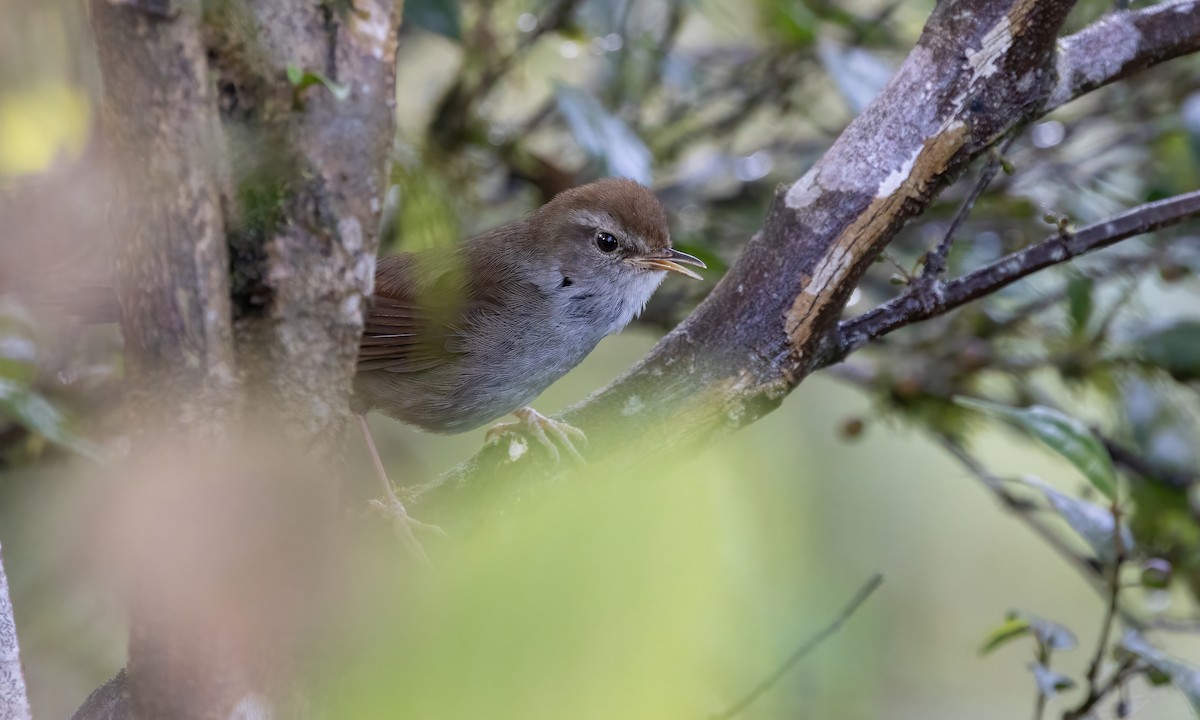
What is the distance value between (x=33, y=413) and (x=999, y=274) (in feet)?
6.97

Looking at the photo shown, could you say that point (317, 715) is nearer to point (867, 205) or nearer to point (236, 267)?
point (236, 267)

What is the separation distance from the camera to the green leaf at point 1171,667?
220 centimetres

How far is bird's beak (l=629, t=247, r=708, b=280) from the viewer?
349 centimetres

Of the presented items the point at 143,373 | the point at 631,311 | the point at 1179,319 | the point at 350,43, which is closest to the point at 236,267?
the point at 143,373

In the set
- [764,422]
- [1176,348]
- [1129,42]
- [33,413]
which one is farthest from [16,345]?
[1176,348]

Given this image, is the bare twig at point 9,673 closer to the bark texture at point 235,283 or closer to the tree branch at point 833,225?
the bark texture at point 235,283

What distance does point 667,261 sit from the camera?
353cm

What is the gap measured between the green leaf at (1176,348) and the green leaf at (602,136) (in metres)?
1.77

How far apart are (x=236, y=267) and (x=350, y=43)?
0.90 ft

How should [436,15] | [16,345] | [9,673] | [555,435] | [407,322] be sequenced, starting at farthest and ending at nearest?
[407,322]
[16,345]
[436,15]
[555,435]
[9,673]

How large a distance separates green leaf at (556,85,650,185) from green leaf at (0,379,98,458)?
1.61m

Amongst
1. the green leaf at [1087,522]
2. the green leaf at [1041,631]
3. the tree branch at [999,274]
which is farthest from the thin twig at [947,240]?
the green leaf at [1041,631]

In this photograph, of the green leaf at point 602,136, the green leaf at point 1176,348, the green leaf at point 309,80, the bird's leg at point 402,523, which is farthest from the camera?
the green leaf at point 1176,348

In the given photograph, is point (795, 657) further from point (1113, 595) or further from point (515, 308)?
point (515, 308)
